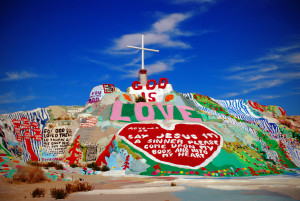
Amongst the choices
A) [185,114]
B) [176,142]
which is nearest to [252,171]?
[176,142]

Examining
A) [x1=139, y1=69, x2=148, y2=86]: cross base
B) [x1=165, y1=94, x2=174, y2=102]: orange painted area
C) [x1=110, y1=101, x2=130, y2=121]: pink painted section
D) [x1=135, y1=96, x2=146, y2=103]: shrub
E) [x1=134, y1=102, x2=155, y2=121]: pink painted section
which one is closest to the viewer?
[x1=110, y1=101, x2=130, y2=121]: pink painted section

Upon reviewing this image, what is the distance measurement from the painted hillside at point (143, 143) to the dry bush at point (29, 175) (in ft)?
1.71

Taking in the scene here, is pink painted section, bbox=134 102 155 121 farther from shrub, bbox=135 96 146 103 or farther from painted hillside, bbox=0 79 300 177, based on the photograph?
A: shrub, bbox=135 96 146 103

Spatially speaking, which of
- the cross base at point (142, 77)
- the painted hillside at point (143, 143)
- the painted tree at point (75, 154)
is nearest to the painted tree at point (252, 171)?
the painted hillside at point (143, 143)

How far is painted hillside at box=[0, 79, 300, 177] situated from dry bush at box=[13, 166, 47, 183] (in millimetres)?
520

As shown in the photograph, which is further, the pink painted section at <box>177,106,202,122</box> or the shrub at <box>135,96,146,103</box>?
the shrub at <box>135,96,146,103</box>

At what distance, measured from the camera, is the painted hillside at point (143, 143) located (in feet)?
83.6

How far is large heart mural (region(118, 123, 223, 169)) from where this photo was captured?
1030 inches

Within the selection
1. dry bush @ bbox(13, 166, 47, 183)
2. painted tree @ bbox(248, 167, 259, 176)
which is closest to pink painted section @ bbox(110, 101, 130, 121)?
painted tree @ bbox(248, 167, 259, 176)

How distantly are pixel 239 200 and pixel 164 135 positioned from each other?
691 inches

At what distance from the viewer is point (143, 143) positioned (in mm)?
28359

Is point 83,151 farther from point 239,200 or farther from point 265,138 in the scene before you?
point 265,138

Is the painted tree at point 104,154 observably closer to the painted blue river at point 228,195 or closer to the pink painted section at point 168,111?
the pink painted section at point 168,111

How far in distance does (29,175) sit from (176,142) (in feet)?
49.6
